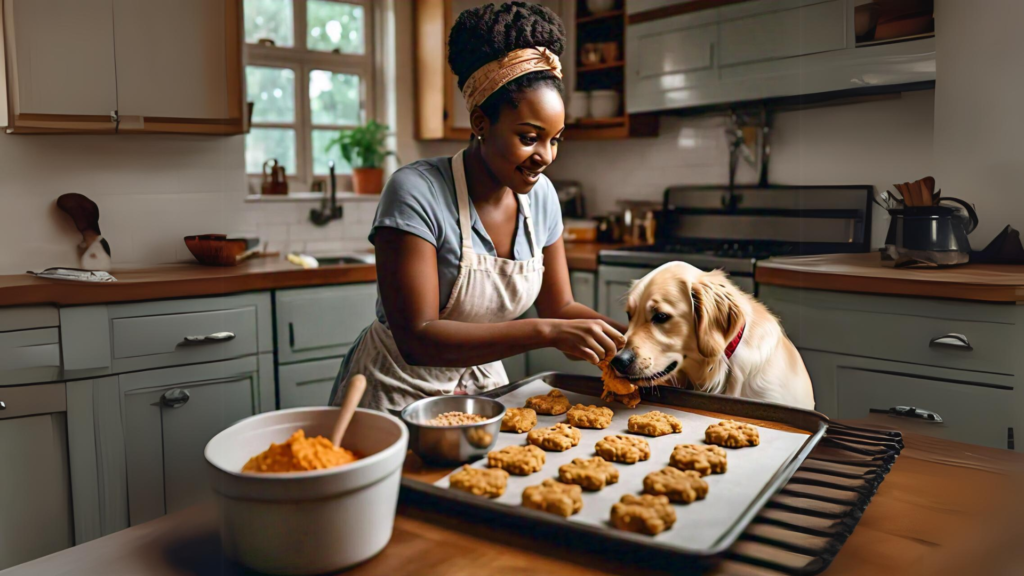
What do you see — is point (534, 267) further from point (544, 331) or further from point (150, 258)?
point (150, 258)

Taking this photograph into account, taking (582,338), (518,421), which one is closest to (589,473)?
(518,421)

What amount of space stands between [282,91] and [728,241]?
2133 millimetres

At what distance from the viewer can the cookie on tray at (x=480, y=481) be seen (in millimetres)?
720

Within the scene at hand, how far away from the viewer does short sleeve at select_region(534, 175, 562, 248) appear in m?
1.44

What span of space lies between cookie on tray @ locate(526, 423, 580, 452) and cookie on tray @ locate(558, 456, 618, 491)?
7 centimetres

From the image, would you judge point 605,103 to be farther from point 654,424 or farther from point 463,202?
point 654,424

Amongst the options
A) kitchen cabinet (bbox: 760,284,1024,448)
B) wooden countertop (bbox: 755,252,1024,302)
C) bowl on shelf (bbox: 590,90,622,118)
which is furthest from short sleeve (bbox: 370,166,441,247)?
bowl on shelf (bbox: 590,90,622,118)

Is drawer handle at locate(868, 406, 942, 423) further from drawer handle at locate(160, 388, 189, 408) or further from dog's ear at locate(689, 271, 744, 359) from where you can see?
drawer handle at locate(160, 388, 189, 408)

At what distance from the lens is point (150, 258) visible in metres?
1.52

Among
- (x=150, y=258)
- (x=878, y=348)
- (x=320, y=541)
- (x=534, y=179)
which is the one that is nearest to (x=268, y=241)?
(x=150, y=258)

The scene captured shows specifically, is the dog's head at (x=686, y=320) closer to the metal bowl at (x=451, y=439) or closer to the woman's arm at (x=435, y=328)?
the woman's arm at (x=435, y=328)

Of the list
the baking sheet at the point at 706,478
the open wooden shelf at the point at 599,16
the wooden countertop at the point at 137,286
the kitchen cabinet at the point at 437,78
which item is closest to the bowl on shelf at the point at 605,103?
the open wooden shelf at the point at 599,16

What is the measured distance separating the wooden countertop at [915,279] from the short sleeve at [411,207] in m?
0.86

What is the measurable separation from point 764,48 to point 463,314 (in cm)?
196
